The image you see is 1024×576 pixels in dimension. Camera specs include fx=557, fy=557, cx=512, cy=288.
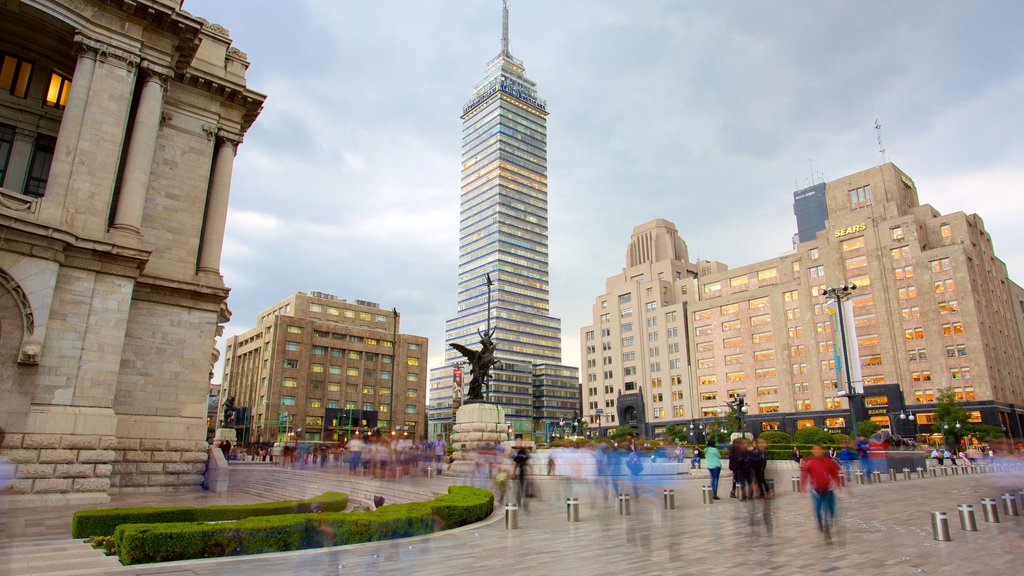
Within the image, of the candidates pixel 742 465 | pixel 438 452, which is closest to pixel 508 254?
pixel 438 452

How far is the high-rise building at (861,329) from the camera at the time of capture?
7375cm

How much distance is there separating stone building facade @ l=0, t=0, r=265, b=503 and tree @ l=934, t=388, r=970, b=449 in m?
72.4

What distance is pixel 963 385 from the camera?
236 ft

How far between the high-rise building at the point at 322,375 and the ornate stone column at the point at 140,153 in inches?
2850

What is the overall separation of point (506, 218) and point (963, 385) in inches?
4719

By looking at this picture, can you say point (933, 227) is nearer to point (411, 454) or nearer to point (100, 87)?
point (411, 454)

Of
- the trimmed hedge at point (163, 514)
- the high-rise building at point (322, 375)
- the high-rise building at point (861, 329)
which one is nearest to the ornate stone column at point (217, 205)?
the trimmed hedge at point (163, 514)

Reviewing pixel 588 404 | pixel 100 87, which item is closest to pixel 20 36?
pixel 100 87

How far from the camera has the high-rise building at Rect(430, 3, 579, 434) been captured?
16362 centimetres

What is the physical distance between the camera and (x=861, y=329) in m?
81.6

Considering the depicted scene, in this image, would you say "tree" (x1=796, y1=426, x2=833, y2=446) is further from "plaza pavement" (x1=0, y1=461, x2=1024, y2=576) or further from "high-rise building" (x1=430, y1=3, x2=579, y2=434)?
"high-rise building" (x1=430, y1=3, x2=579, y2=434)

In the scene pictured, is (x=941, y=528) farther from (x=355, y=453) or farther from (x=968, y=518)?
(x=355, y=453)

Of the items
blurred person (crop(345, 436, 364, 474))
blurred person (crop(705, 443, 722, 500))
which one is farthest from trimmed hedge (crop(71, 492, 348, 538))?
blurred person (crop(345, 436, 364, 474))

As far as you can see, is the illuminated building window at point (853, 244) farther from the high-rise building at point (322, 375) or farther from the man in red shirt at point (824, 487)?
the man in red shirt at point (824, 487)
